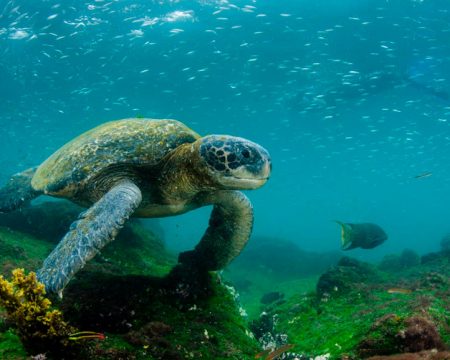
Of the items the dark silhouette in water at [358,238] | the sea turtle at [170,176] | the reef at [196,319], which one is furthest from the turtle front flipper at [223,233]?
the dark silhouette in water at [358,238]

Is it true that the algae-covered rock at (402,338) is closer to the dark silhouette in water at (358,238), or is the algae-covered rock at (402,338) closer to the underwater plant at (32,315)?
the underwater plant at (32,315)

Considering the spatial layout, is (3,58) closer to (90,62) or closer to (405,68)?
(90,62)

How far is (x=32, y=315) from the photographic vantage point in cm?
193

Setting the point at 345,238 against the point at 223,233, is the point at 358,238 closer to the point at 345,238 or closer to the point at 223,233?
the point at 345,238

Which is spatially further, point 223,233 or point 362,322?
point 223,233

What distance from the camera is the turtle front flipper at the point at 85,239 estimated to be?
267 cm

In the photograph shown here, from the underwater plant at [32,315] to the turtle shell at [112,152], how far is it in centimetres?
288

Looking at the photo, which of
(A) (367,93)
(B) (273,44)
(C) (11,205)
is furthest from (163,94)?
(C) (11,205)

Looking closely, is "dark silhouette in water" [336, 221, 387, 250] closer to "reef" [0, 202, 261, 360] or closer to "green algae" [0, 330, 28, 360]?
"reef" [0, 202, 261, 360]

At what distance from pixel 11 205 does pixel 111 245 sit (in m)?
2.37

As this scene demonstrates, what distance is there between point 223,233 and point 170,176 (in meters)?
1.32

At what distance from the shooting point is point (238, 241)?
508cm

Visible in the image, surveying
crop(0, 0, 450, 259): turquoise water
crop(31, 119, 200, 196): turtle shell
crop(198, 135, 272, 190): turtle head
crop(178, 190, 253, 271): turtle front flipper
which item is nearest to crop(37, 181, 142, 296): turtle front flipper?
crop(31, 119, 200, 196): turtle shell

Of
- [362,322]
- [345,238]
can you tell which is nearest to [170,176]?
[362,322]
